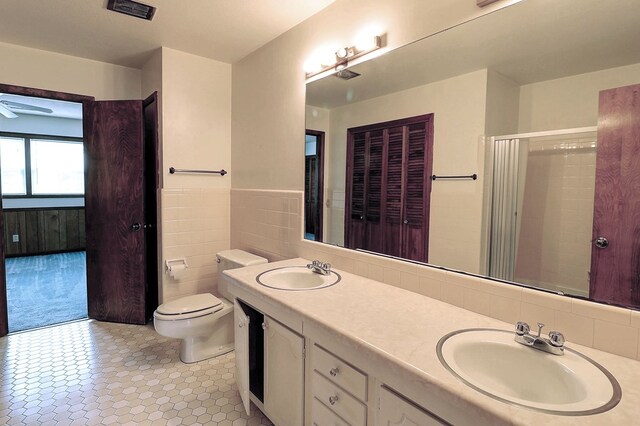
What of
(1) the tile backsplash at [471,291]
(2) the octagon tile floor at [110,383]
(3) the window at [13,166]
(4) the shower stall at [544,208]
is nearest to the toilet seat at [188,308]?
(2) the octagon tile floor at [110,383]

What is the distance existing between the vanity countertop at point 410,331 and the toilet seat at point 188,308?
0.69 m

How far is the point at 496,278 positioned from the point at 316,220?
1156 mm

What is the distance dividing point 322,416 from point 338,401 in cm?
14

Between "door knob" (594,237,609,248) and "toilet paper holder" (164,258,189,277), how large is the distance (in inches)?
108

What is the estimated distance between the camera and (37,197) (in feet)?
18.5

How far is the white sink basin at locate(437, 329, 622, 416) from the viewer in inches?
33.1

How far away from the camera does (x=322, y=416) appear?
4.25 ft

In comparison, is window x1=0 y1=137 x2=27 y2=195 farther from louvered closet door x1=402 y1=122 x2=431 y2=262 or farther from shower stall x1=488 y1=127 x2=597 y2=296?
shower stall x1=488 y1=127 x2=597 y2=296

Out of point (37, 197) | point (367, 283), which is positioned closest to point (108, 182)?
point (367, 283)

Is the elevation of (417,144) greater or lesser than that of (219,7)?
lesser

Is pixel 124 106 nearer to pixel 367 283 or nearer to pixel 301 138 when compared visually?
pixel 301 138

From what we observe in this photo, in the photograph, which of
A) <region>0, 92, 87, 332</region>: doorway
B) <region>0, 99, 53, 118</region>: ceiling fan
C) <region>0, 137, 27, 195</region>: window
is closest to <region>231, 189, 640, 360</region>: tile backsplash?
<region>0, 92, 87, 332</region>: doorway

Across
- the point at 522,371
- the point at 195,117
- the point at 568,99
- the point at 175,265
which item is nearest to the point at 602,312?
the point at 522,371

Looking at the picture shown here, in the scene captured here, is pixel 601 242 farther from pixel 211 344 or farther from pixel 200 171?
pixel 200 171
